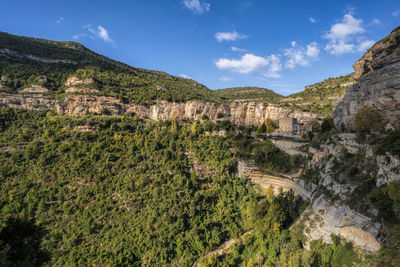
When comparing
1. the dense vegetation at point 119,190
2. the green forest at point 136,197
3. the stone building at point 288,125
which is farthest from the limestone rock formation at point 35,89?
the stone building at point 288,125

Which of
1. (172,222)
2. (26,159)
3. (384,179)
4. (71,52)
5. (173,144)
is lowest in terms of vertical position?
(172,222)

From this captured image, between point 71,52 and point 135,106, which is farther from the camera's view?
A: point 71,52

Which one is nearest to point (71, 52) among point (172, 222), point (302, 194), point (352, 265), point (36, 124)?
point (36, 124)

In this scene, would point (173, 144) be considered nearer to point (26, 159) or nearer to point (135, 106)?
point (135, 106)

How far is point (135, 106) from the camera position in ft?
154

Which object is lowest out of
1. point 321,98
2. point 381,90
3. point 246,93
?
point 381,90

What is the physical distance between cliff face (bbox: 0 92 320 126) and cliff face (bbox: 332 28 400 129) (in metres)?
15.9

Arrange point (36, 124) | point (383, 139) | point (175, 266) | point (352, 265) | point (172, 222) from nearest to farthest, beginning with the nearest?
point (352, 265)
point (383, 139)
point (175, 266)
point (172, 222)
point (36, 124)

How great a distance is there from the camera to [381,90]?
17375 millimetres

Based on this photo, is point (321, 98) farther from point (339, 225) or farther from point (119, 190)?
point (119, 190)

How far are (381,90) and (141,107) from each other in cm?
4439

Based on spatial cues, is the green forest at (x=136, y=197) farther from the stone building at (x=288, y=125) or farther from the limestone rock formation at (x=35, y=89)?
the limestone rock formation at (x=35, y=89)

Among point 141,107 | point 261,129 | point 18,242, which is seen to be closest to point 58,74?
point 141,107

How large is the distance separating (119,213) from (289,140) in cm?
2855
